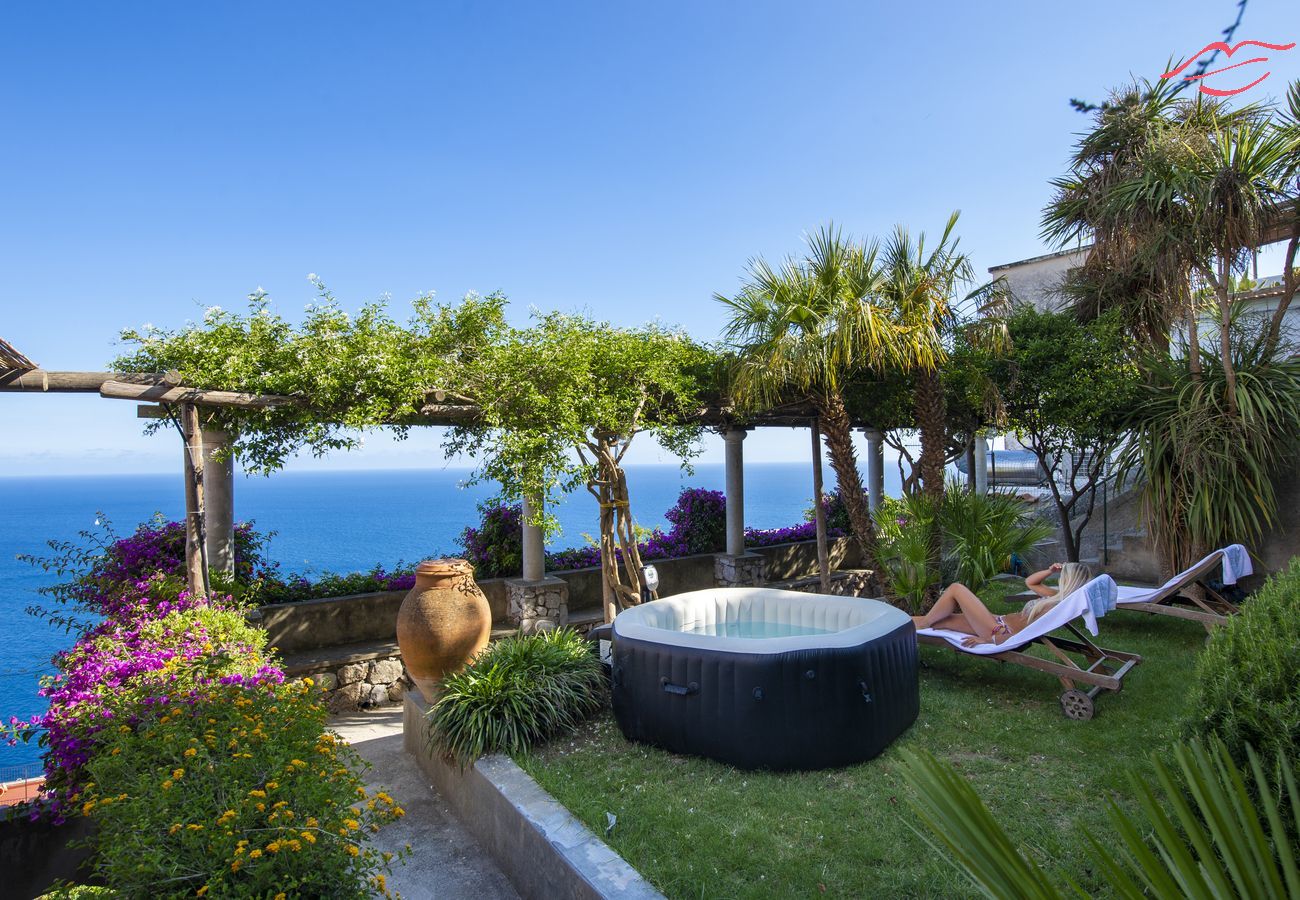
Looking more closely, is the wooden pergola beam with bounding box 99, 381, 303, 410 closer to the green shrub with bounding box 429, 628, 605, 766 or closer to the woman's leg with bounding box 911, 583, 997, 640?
the green shrub with bounding box 429, 628, 605, 766

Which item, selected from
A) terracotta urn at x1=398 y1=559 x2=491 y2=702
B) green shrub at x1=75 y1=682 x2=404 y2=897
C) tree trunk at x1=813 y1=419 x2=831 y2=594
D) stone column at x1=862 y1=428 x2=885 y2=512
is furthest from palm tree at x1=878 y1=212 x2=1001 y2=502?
green shrub at x1=75 y1=682 x2=404 y2=897

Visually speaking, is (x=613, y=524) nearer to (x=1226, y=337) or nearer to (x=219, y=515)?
(x=219, y=515)

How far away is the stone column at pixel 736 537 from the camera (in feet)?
34.4

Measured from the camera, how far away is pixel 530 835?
381 cm

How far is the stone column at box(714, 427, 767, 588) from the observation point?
10477mm

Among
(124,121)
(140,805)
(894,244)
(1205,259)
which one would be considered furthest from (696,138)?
(140,805)

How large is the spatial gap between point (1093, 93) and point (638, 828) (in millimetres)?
10227

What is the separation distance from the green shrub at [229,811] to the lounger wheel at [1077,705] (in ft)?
16.1

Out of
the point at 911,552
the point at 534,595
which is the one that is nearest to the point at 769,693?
the point at 911,552

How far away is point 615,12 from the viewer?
8875 millimetres

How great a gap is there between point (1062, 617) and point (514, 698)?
4226 millimetres

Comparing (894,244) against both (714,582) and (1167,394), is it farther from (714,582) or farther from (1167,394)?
(714,582)

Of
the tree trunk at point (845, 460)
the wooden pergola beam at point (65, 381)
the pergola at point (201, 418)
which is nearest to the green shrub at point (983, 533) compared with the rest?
the tree trunk at point (845, 460)

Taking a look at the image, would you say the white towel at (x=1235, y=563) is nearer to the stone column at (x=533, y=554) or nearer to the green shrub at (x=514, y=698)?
the green shrub at (x=514, y=698)
